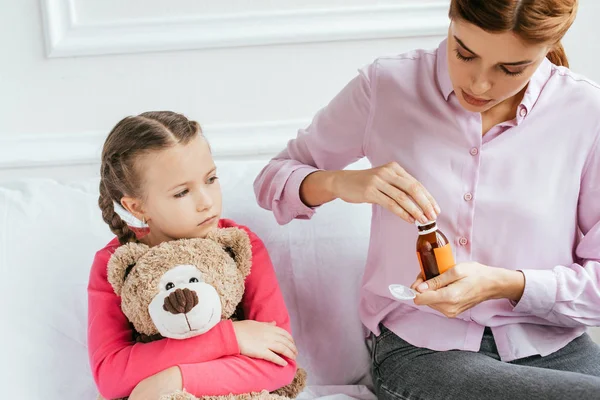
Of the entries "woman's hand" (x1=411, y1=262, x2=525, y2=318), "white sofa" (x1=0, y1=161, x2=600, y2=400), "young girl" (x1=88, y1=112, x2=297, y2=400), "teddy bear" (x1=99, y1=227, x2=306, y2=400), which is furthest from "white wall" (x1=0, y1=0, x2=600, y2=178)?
"woman's hand" (x1=411, y1=262, x2=525, y2=318)

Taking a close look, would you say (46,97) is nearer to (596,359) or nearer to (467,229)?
(467,229)

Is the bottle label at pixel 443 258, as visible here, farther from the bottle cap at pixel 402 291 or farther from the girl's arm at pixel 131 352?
the girl's arm at pixel 131 352

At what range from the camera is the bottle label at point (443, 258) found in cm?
120

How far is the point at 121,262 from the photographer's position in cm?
132

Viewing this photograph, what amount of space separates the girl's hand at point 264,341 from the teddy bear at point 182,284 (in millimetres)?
44

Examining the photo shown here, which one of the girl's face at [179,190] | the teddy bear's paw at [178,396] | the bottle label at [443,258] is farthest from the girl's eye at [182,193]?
the bottle label at [443,258]

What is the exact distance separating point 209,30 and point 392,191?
0.82m

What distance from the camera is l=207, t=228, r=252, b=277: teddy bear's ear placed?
1.37 m

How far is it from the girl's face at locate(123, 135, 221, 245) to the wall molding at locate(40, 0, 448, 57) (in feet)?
1.77

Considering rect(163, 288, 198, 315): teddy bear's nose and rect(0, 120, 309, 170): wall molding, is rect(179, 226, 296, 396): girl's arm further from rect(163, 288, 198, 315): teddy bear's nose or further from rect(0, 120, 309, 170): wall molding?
rect(0, 120, 309, 170): wall molding

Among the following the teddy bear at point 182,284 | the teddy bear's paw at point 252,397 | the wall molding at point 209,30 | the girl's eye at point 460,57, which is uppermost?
the girl's eye at point 460,57

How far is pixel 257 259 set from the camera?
142 cm

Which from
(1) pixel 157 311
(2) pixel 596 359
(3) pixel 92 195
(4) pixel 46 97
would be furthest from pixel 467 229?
(4) pixel 46 97

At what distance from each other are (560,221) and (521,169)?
0.39 feet
